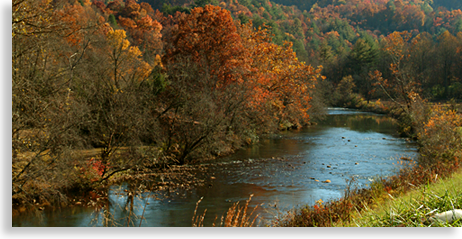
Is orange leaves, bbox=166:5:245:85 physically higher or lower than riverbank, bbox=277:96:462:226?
higher

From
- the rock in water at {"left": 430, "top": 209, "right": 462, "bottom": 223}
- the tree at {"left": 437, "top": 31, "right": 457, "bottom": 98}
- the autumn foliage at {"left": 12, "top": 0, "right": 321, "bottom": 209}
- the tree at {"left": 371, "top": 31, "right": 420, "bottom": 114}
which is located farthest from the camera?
the tree at {"left": 437, "top": 31, "right": 457, "bottom": 98}

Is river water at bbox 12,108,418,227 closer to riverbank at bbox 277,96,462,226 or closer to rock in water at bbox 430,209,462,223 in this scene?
riverbank at bbox 277,96,462,226

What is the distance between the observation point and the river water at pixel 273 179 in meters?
10.7

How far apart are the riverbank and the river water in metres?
1.20

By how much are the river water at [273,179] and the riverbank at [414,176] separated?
3.95 feet

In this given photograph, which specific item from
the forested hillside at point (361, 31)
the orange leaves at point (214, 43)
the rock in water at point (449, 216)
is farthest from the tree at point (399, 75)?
the rock in water at point (449, 216)

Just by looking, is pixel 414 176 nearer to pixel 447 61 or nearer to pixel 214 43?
pixel 214 43

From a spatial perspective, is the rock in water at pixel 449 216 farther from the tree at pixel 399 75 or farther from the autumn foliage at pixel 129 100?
the tree at pixel 399 75

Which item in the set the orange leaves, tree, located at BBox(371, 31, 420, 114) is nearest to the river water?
tree, located at BBox(371, 31, 420, 114)

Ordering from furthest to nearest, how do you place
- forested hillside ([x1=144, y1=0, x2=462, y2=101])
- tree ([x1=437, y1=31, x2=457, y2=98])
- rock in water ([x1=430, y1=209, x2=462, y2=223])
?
forested hillside ([x1=144, y1=0, x2=462, y2=101])
tree ([x1=437, y1=31, x2=457, y2=98])
rock in water ([x1=430, y1=209, x2=462, y2=223])

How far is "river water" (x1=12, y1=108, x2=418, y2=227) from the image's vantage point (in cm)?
1066

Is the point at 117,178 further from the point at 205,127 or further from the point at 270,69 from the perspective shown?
the point at 270,69
